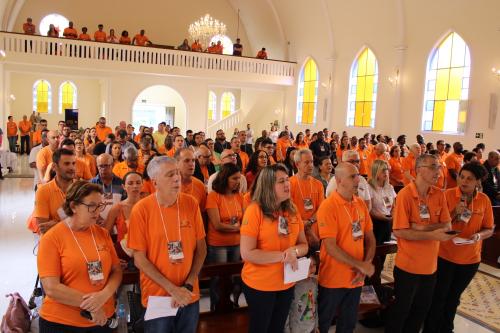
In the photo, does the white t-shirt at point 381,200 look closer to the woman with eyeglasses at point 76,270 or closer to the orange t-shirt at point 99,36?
the woman with eyeglasses at point 76,270

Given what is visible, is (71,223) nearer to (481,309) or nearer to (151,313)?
(151,313)

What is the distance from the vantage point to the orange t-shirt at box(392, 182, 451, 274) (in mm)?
3408

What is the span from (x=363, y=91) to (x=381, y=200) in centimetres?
1259

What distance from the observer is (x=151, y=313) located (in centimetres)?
264

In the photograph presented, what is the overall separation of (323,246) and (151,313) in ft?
4.23

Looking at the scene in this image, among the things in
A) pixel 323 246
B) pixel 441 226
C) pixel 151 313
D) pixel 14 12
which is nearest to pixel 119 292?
pixel 151 313

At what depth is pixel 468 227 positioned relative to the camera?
12.6 feet

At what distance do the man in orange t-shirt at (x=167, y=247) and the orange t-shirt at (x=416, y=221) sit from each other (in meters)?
1.65

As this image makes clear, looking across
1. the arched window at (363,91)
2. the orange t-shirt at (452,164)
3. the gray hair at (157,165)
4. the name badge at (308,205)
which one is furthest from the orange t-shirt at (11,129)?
the gray hair at (157,165)

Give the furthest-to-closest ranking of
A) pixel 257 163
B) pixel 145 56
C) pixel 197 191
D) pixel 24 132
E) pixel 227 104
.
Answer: pixel 227 104
pixel 24 132
pixel 145 56
pixel 257 163
pixel 197 191

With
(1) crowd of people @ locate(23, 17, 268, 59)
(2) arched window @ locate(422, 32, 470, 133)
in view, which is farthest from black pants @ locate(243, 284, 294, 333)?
(1) crowd of people @ locate(23, 17, 268, 59)

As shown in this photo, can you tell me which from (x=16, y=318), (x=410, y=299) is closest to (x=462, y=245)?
(x=410, y=299)

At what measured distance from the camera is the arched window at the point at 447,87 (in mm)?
12922

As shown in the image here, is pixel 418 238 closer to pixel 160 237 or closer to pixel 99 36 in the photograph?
pixel 160 237
